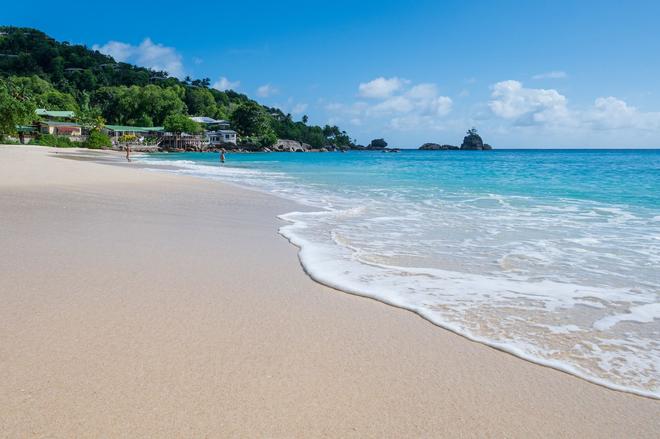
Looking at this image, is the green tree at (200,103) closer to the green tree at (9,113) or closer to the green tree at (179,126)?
the green tree at (179,126)

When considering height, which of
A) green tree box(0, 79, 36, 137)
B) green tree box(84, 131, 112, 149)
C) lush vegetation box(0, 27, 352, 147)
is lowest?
green tree box(84, 131, 112, 149)

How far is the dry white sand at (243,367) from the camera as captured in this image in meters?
2.40

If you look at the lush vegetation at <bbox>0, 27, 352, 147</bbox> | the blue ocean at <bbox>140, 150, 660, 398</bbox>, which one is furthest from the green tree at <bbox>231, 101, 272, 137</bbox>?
the blue ocean at <bbox>140, 150, 660, 398</bbox>

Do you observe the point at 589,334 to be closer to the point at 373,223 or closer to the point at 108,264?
the point at 108,264

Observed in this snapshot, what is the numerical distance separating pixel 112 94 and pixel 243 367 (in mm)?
141400

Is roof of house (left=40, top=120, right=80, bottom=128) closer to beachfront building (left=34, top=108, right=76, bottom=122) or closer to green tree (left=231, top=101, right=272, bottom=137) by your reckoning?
beachfront building (left=34, top=108, right=76, bottom=122)

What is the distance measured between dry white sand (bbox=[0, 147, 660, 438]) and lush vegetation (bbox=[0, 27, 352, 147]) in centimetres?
9292

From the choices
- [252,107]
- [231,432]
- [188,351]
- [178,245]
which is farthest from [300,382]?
[252,107]

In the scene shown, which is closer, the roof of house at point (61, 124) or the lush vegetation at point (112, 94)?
the roof of house at point (61, 124)

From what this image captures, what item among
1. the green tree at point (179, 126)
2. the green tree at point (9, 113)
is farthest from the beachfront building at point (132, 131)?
the green tree at point (9, 113)

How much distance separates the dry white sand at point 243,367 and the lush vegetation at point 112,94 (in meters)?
92.9

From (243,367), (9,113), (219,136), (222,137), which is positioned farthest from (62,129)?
(243,367)

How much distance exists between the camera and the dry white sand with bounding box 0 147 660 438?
7.86 ft

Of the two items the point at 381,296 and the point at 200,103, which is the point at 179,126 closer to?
the point at 200,103
